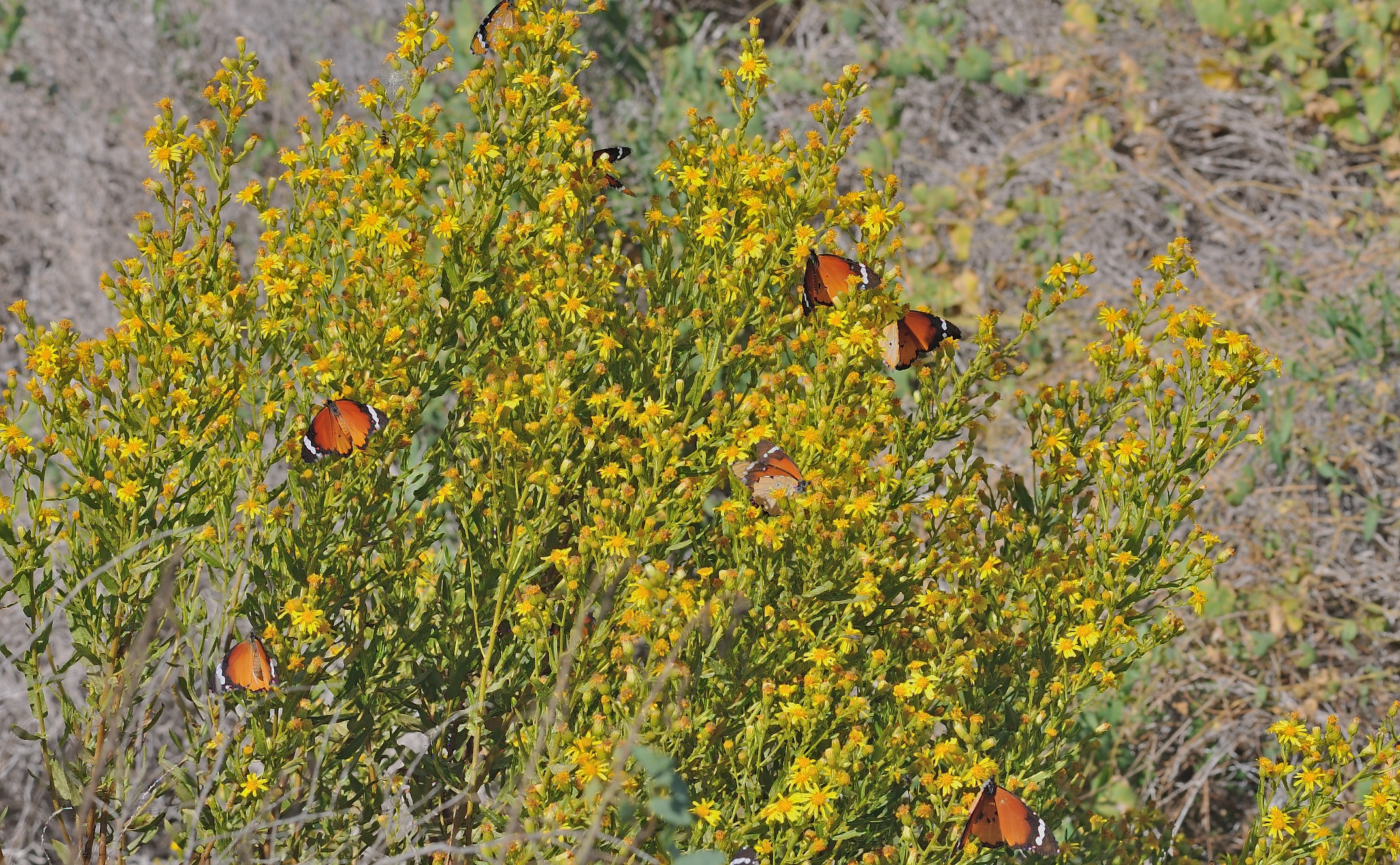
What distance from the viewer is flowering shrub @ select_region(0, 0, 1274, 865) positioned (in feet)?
7.47

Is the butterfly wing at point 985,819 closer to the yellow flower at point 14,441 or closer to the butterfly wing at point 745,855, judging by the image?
the butterfly wing at point 745,855

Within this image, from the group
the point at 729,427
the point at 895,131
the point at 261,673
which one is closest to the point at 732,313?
the point at 729,427

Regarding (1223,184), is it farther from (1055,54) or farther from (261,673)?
(261,673)

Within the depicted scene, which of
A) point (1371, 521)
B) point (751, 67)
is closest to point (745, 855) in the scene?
point (751, 67)

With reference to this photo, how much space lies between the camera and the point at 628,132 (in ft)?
20.1

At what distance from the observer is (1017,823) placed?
2.26 metres

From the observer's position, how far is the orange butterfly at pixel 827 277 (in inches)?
99.1

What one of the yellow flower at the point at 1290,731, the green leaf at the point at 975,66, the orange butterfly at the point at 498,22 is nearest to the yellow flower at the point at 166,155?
the orange butterfly at the point at 498,22

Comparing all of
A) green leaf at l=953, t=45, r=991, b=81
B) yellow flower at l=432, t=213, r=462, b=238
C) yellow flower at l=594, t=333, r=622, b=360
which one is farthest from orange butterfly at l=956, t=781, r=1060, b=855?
green leaf at l=953, t=45, r=991, b=81

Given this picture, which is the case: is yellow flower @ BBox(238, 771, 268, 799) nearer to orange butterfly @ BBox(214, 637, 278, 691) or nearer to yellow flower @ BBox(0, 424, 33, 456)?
orange butterfly @ BBox(214, 637, 278, 691)

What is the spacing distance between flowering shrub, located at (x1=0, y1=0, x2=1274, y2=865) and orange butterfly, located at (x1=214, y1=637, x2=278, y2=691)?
5 centimetres

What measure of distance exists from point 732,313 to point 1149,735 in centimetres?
287

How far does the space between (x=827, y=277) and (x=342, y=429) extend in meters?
1.00

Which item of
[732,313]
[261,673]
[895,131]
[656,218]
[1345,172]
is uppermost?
[656,218]
